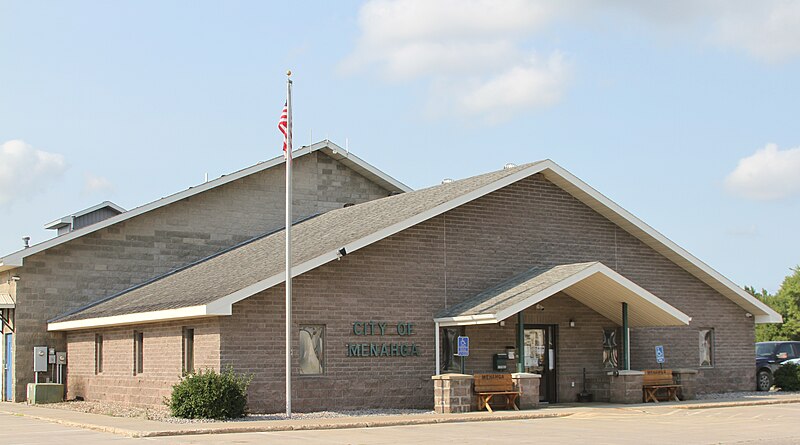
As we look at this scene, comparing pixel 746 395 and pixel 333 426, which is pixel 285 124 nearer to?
pixel 333 426

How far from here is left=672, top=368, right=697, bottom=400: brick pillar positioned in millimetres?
28000

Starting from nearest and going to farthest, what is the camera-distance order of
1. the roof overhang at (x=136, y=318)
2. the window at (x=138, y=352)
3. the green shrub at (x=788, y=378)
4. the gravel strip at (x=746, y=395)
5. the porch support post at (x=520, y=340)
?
1. the roof overhang at (x=136, y=318)
2. the porch support post at (x=520, y=340)
3. the window at (x=138, y=352)
4. the gravel strip at (x=746, y=395)
5. the green shrub at (x=788, y=378)

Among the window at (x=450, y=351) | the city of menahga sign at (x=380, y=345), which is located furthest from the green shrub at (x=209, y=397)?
the window at (x=450, y=351)

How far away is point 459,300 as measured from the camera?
2647 cm

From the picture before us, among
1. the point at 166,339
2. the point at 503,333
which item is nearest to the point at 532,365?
the point at 503,333

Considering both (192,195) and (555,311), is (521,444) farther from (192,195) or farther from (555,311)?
(192,195)

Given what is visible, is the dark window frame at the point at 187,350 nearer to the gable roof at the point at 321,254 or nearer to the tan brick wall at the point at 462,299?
the gable roof at the point at 321,254

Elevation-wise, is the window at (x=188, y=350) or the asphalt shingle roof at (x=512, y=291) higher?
the asphalt shingle roof at (x=512, y=291)

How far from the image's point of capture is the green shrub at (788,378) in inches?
1259

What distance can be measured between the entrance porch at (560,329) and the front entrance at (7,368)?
46.3 ft

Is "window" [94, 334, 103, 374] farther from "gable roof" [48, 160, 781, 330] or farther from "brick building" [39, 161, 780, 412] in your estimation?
"gable roof" [48, 160, 781, 330]

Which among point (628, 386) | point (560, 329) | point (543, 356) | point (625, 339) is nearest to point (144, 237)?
point (543, 356)

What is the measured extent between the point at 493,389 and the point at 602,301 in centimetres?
471

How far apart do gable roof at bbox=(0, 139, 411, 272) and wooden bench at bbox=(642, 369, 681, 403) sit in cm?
1284
